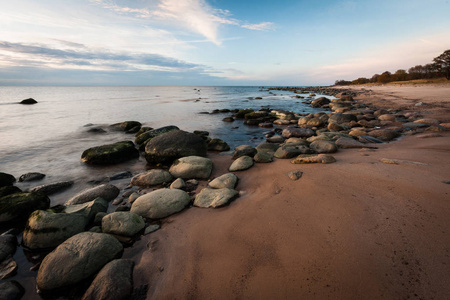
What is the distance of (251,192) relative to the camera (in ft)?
14.4

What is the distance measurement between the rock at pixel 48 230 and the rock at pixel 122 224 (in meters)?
0.46

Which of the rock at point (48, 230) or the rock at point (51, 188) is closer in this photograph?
the rock at point (48, 230)

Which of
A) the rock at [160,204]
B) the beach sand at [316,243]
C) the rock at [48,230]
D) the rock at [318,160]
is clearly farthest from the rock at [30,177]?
the rock at [318,160]

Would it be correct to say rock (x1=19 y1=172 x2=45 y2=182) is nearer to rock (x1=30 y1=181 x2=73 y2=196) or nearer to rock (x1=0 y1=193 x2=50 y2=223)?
rock (x1=30 y1=181 x2=73 y2=196)

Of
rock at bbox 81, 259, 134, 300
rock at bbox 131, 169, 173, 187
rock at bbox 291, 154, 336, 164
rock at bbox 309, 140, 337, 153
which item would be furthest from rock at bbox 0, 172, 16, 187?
rock at bbox 309, 140, 337, 153

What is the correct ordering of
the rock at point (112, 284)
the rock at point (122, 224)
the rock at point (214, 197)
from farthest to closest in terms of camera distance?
the rock at point (214, 197), the rock at point (122, 224), the rock at point (112, 284)


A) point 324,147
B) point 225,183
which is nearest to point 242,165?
point 225,183

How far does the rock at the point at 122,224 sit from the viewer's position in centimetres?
338

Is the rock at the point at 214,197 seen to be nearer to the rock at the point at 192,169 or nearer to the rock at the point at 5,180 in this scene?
the rock at the point at 192,169

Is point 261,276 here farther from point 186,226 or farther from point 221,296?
point 186,226

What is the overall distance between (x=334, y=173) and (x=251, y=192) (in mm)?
1879

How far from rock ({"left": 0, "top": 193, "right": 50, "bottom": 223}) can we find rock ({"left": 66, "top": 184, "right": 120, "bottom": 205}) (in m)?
0.50

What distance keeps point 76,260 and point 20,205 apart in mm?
2528

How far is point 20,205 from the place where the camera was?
Result: 156 inches
